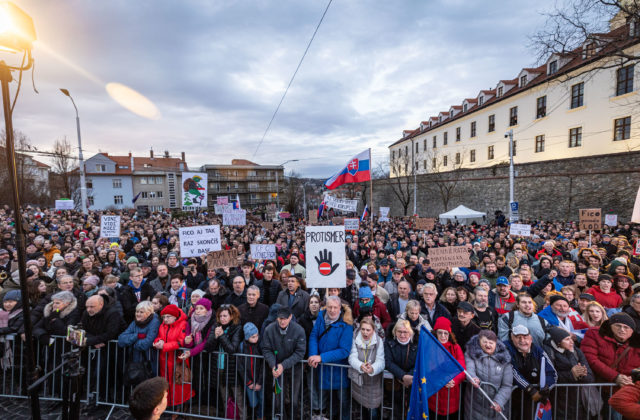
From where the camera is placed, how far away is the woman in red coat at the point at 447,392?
329 cm

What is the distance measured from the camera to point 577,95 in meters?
23.6

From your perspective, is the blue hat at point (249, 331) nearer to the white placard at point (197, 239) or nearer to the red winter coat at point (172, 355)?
the red winter coat at point (172, 355)

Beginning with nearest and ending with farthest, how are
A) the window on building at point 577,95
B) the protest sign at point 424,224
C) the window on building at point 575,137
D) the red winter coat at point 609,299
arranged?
the red winter coat at point 609,299 < the protest sign at point 424,224 < the window on building at point 577,95 < the window on building at point 575,137

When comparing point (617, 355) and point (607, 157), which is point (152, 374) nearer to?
point (617, 355)

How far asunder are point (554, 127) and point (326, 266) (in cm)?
3044

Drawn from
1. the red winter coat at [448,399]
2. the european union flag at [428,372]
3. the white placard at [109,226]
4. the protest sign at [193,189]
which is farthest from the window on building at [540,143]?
the white placard at [109,226]

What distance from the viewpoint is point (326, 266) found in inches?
189

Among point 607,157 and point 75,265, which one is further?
point 607,157

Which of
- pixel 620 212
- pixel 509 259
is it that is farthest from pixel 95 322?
pixel 620 212

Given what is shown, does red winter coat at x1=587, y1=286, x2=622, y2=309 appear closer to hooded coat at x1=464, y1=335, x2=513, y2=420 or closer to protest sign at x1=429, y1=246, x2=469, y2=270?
protest sign at x1=429, y1=246, x2=469, y2=270

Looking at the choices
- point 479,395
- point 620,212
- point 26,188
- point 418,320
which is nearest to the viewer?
point 479,395

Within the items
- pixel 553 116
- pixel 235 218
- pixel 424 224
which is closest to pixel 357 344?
pixel 235 218

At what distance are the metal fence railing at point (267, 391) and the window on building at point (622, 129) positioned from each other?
84.5 ft

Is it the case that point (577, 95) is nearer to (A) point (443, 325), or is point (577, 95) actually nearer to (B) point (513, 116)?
(B) point (513, 116)
